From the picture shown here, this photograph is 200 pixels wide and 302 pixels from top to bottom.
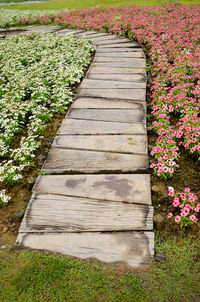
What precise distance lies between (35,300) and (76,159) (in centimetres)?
197

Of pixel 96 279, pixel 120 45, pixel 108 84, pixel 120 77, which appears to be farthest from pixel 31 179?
pixel 120 45

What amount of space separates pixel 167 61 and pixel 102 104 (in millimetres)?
2600

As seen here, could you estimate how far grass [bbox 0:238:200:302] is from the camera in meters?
2.26

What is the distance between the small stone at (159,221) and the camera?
2.81 meters

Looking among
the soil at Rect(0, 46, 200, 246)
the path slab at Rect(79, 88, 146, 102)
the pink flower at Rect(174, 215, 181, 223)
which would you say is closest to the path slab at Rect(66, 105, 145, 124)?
the path slab at Rect(79, 88, 146, 102)

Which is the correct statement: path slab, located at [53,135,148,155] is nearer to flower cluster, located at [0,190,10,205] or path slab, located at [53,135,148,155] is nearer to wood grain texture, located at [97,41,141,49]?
flower cluster, located at [0,190,10,205]

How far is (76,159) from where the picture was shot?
3777 millimetres

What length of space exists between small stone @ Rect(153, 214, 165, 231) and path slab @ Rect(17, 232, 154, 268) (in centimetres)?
14

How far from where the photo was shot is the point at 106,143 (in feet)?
13.3

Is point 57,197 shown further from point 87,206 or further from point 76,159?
point 76,159

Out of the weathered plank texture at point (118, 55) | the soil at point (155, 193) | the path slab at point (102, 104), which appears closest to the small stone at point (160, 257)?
the soil at point (155, 193)

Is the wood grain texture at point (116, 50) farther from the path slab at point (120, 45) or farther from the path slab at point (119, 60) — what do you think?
the path slab at point (119, 60)

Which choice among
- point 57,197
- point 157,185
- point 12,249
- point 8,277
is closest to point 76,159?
point 57,197

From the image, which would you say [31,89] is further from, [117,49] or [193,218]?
[193,218]
